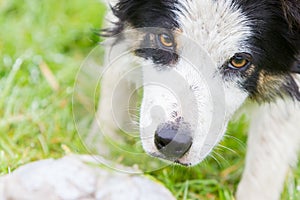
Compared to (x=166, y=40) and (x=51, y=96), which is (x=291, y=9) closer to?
(x=166, y=40)

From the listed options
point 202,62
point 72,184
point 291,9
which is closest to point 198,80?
point 202,62

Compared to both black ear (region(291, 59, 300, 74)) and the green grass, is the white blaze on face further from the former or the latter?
the green grass

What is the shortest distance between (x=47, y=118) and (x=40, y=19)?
1.00 metres

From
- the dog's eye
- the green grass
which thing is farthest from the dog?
the green grass

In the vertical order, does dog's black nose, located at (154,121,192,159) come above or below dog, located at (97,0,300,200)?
below

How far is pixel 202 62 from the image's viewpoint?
2953 millimetres

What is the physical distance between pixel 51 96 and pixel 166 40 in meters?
1.29

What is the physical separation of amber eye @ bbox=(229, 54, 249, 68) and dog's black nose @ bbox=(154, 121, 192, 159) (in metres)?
0.33

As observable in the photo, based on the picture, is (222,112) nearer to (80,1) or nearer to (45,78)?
(45,78)

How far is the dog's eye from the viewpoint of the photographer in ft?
9.71

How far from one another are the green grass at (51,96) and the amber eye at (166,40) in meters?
0.72

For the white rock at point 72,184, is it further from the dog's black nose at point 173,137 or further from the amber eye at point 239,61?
the amber eye at point 239,61

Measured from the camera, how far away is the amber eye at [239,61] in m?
2.96

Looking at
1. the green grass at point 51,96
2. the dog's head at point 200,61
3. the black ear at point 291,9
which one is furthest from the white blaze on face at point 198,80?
the green grass at point 51,96
